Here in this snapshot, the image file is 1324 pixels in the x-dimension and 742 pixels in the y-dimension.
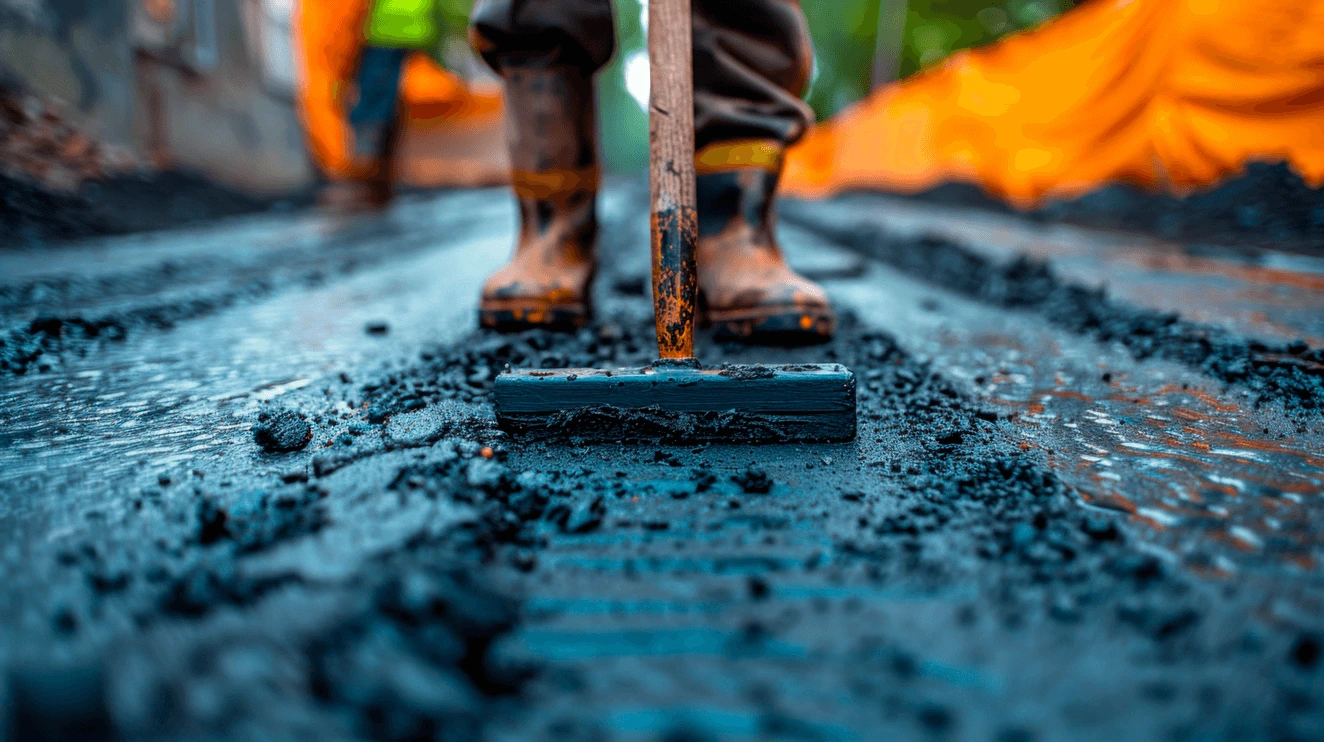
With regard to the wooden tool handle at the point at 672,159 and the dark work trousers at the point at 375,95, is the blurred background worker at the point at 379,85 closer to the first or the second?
the dark work trousers at the point at 375,95

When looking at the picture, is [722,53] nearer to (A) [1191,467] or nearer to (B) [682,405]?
(B) [682,405]

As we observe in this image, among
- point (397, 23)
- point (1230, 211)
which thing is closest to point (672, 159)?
point (1230, 211)

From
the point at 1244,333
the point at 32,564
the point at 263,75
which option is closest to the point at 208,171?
the point at 263,75

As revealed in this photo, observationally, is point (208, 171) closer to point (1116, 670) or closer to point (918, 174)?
point (1116, 670)

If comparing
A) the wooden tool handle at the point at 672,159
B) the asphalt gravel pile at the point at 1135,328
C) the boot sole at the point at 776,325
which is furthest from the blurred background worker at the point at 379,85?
the wooden tool handle at the point at 672,159

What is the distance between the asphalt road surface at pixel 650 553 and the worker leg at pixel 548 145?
216 mm

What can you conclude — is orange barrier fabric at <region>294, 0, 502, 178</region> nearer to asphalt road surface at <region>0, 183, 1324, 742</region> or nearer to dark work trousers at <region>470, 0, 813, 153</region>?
dark work trousers at <region>470, 0, 813, 153</region>

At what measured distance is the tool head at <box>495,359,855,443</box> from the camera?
1041mm

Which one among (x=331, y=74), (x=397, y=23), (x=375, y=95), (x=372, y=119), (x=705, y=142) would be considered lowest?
(x=705, y=142)

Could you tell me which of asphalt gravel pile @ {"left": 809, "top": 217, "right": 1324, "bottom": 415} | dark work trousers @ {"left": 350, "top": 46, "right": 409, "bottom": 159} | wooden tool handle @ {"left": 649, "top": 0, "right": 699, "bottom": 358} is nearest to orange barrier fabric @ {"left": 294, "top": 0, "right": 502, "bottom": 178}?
dark work trousers @ {"left": 350, "top": 46, "right": 409, "bottom": 159}

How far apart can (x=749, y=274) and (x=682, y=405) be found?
679mm

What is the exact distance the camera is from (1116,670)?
569 mm

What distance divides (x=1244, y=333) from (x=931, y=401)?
931 millimetres

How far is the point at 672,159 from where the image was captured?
45.3 inches
